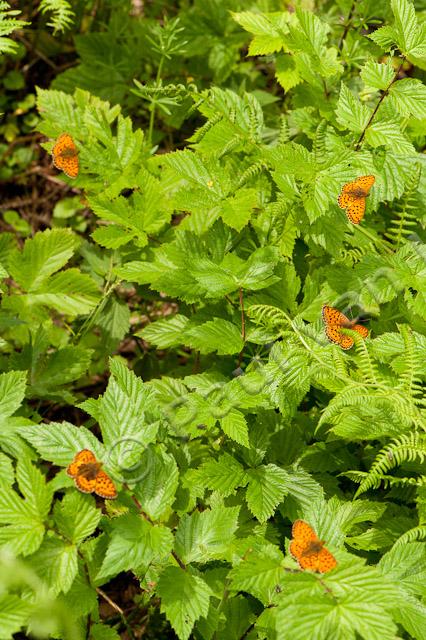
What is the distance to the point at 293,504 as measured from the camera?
193cm

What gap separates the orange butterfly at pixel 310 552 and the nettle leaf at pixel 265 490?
0.32 meters

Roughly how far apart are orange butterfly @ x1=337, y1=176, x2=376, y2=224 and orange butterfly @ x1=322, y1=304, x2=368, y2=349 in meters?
0.30

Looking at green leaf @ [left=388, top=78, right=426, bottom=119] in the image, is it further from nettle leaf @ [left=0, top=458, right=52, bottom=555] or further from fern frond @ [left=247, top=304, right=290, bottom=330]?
nettle leaf @ [left=0, top=458, right=52, bottom=555]

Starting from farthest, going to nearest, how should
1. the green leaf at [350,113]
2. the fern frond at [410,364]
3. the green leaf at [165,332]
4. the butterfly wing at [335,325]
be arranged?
the green leaf at [165,332] → the green leaf at [350,113] → the butterfly wing at [335,325] → the fern frond at [410,364]

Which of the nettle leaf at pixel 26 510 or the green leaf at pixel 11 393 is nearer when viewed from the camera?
the nettle leaf at pixel 26 510

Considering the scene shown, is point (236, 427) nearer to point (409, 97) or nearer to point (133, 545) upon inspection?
point (133, 545)

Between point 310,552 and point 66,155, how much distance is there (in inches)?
63.2

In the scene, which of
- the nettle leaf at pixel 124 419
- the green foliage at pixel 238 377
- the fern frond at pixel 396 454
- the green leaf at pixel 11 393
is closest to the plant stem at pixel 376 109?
the green foliage at pixel 238 377

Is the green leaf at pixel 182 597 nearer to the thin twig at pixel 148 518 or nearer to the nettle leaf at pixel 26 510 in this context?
the thin twig at pixel 148 518

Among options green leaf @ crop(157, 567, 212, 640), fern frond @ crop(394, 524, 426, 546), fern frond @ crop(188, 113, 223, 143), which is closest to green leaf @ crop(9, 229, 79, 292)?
fern frond @ crop(188, 113, 223, 143)

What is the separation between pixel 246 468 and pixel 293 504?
0.61ft

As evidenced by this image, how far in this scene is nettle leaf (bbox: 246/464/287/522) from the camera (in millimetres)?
1776

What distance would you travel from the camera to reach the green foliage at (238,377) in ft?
5.04

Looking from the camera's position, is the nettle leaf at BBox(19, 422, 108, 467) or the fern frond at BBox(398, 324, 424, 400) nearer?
the nettle leaf at BBox(19, 422, 108, 467)
